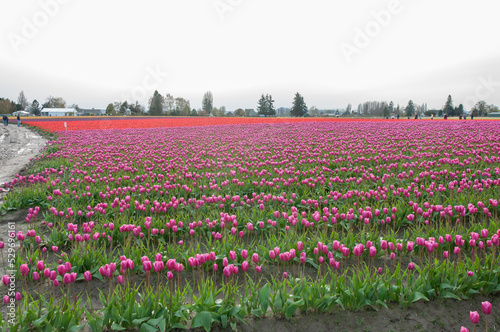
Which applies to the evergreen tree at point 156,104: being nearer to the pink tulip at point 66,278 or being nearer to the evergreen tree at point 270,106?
the evergreen tree at point 270,106

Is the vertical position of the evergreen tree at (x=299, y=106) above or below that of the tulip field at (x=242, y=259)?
above

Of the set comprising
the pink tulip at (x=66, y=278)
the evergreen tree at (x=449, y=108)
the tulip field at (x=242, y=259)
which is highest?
the evergreen tree at (x=449, y=108)

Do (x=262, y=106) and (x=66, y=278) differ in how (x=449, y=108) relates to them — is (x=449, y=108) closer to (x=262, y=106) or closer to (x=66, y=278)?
(x=262, y=106)

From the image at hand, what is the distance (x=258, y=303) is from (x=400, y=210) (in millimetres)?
3458

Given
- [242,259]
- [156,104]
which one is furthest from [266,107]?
[242,259]

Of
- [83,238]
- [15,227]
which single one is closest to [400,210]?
[83,238]

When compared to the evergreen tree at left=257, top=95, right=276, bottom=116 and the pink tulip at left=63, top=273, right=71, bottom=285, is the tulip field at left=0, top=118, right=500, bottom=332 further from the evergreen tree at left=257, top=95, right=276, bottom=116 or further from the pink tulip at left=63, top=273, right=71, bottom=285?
the evergreen tree at left=257, top=95, right=276, bottom=116

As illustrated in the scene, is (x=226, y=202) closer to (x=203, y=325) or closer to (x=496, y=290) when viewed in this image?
(x=203, y=325)

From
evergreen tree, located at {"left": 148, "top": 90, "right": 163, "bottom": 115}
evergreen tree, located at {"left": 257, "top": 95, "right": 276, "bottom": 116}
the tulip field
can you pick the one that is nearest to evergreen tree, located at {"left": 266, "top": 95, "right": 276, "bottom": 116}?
evergreen tree, located at {"left": 257, "top": 95, "right": 276, "bottom": 116}

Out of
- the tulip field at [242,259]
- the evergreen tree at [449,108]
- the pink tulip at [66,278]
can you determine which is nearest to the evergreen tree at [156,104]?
the evergreen tree at [449,108]

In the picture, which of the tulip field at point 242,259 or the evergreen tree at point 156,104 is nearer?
the tulip field at point 242,259

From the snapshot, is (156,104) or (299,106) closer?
(156,104)

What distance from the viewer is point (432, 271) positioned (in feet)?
11.4

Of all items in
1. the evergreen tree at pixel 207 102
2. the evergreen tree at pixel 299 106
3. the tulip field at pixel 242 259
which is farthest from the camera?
the evergreen tree at pixel 207 102
